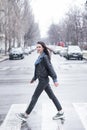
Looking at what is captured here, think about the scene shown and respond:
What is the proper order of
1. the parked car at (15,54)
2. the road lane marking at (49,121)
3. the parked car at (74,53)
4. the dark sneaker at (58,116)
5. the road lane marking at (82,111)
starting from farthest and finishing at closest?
1. the parked car at (15,54)
2. the parked car at (74,53)
3. the dark sneaker at (58,116)
4. the road lane marking at (82,111)
5. the road lane marking at (49,121)

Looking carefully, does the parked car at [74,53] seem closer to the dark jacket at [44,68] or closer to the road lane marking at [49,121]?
the road lane marking at [49,121]

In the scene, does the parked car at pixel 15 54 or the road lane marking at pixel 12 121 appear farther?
the parked car at pixel 15 54

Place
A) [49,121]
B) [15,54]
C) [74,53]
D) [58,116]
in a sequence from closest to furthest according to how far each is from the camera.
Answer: [49,121]
[58,116]
[74,53]
[15,54]

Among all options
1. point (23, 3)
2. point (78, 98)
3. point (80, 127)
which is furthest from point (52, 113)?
point (23, 3)

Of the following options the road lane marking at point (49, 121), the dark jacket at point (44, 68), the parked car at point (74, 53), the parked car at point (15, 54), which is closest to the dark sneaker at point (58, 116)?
the road lane marking at point (49, 121)

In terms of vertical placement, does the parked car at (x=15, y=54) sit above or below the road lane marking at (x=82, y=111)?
below

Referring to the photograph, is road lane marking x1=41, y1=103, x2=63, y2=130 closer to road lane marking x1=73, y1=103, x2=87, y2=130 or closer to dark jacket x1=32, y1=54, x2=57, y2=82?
road lane marking x1=73, y1=103, x2=87, y2=130

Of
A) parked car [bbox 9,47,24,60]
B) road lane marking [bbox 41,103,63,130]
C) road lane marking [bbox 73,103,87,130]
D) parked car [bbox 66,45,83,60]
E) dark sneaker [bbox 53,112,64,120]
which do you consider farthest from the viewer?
parked car [bbox 9,47,24,60]

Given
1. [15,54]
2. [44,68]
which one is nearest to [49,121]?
[44,68]

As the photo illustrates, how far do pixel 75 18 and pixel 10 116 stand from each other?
230 ft

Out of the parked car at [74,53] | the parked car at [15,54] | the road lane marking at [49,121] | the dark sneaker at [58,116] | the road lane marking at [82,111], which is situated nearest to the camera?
the road lane marking at [49,121]

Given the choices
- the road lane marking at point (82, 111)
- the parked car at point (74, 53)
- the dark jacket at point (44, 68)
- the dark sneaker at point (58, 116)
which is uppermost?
the dark jacket at point (44, 68)

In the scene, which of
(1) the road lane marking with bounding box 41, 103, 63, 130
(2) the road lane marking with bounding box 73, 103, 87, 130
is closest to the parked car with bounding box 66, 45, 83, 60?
(2) the road lane marking with bounding box 73, 103, 87, 130

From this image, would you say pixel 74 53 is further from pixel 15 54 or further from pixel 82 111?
pixel 82 111
